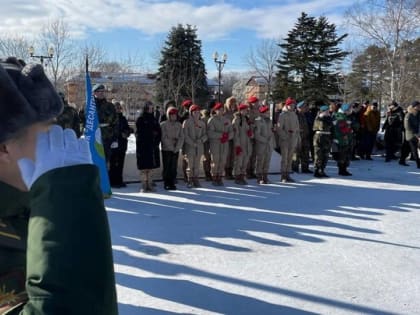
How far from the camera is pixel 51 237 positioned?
2.54 feet

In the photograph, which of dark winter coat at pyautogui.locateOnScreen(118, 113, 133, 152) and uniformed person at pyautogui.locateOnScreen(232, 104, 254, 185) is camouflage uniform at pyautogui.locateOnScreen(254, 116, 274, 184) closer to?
uniformed person at pyautogui.locateOnScreen(232, 104, 254, 185)

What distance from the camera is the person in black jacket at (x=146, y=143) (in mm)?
7734

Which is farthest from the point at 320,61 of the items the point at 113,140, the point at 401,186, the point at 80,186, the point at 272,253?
the point at 80,186

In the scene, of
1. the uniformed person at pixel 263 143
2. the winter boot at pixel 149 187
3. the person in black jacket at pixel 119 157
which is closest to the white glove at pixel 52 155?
the winter boot at pixel 149 187

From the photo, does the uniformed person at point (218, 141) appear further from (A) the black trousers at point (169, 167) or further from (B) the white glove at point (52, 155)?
(B) the white glove at point (52, 155)

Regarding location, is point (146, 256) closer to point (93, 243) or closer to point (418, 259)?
point (418, 259)

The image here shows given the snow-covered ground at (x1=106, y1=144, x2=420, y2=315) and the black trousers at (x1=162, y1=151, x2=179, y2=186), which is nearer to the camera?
the snow-covered ground at (x1=106, y1=144, x2=420, y2=315)

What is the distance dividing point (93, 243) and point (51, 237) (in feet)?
0.25

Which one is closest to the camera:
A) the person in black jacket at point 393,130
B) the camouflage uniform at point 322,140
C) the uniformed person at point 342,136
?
the camouflage uniform at point 322,140

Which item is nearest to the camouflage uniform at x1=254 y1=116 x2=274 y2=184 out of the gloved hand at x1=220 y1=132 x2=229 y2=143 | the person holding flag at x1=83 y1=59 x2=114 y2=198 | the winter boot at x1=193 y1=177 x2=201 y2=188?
the gloved hand at x1=220 y1=132 x2=229 y2=143

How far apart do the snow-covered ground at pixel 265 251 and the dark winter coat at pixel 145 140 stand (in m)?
0.58

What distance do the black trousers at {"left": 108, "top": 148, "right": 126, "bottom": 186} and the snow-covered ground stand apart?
493 millimetres

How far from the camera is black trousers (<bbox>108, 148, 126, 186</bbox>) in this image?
8.20 meters

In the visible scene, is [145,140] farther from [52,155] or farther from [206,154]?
[52,155]
